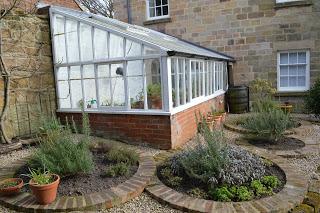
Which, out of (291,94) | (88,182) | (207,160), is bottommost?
(88,182)

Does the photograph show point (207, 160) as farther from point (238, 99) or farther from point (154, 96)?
point (238, 99)

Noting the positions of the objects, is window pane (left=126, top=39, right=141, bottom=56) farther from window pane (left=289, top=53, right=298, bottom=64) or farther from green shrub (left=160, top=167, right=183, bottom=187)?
window pane (left=289, top=53, right=298, bottom=64)

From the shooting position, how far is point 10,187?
141 inches

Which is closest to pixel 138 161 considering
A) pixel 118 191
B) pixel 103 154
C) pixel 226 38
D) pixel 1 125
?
pixel 103 154

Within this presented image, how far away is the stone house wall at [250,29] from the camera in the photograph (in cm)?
966

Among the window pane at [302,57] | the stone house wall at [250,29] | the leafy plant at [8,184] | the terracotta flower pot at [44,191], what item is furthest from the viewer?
the window pane at [302,57]

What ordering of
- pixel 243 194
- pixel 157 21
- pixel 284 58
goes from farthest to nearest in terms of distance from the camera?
1. pixel 157 21
2. pixel 284 58
3. pixel 243 194

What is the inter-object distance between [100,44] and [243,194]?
14.4ft

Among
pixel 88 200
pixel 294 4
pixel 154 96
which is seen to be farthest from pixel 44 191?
pixel 294 4

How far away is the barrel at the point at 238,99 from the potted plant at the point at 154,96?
5.03 meters

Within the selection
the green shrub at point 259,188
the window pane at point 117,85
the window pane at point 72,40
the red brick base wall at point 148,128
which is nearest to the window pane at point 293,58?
the red brick base wall at point 148,128

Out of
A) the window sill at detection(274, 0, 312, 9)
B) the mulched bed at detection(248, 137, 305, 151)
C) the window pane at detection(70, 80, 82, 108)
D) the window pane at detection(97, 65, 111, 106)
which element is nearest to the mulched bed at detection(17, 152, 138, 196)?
the window pane at detection(97, 65, 111, 106)

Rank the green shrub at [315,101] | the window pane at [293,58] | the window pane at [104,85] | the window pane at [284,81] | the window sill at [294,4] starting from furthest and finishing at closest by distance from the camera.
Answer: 1. the window pane at [284,81]
2. the window pane at [293,58]
3. the window sill at [294,4]
4. the green shrub at [315,101]
5. the window pane at [104,85]

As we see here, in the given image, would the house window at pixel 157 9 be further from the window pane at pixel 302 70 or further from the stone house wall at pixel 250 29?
the window pane at pixel 302 70
